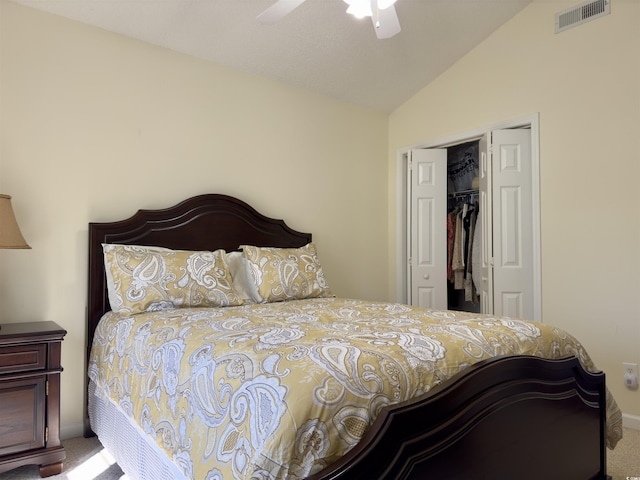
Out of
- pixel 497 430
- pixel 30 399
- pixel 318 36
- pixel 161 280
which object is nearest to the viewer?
pixel 497 430

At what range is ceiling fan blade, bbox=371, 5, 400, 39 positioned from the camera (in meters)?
2.04

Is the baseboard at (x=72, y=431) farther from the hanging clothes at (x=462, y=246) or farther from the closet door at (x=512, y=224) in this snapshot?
the hanging clothes at (x=462, y=246)

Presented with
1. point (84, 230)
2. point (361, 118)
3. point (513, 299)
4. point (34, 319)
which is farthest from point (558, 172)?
point (34, 319)

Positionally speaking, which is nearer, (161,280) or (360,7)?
(360,7)

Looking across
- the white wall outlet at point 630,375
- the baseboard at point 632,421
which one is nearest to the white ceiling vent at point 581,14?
the white wall outlet at point 630,375

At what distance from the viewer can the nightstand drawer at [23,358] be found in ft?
6.49

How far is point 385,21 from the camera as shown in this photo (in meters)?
2.14

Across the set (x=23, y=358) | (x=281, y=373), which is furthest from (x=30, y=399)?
(x=281, y=373)

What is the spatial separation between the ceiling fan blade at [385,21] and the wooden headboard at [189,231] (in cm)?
152

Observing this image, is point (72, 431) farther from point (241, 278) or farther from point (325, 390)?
point (325, 390)

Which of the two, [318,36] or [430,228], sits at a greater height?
[318,36]

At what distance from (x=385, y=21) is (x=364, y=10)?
125 millimetres

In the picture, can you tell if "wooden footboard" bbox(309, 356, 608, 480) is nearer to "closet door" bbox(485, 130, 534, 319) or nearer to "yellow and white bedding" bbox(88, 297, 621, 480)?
"yellow and white bedding" bbox(88, 297, 621, 480)

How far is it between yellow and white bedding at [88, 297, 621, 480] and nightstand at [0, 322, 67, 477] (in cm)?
26
